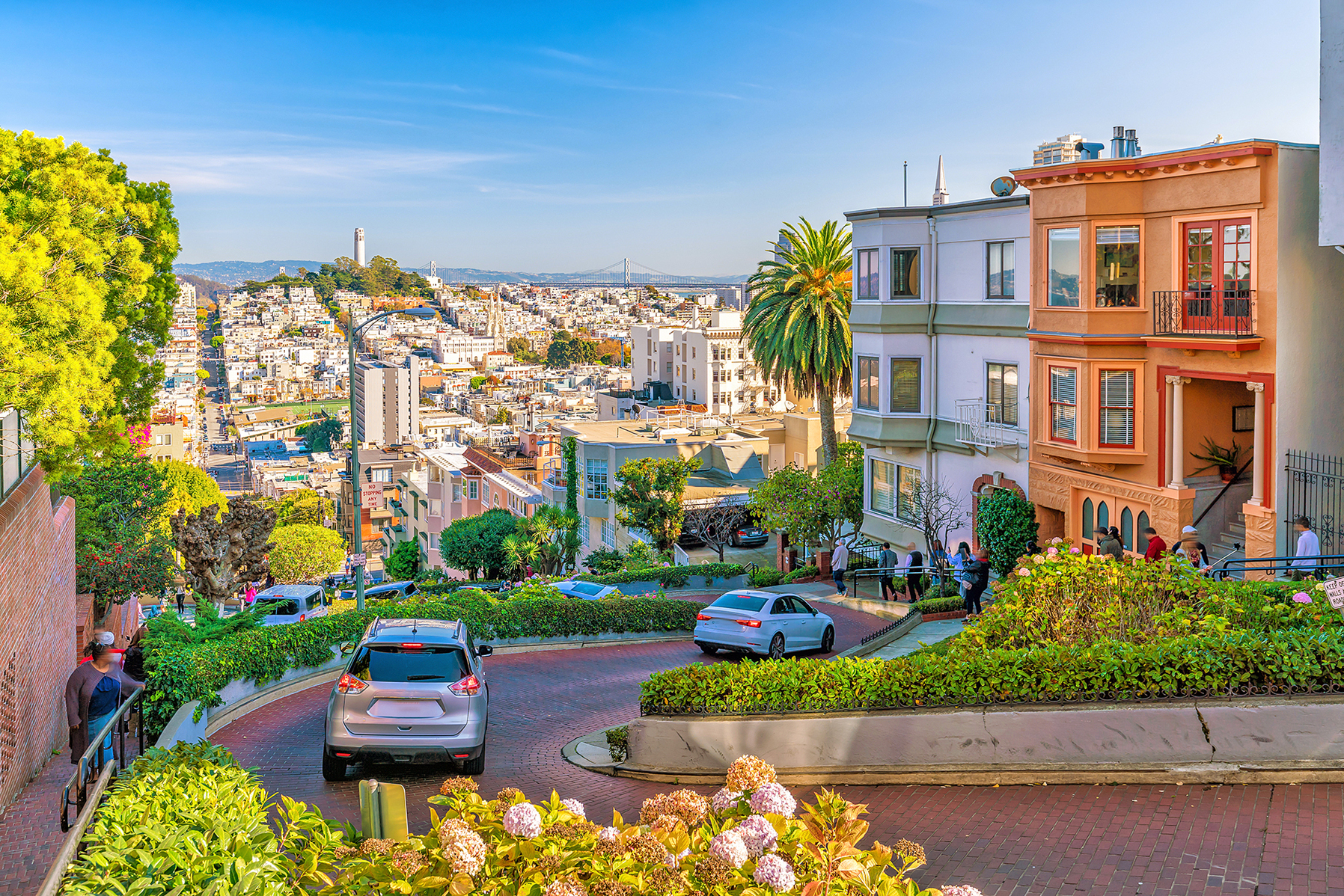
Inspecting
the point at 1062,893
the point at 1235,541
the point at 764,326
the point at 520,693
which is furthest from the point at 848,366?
the point at 1062,893

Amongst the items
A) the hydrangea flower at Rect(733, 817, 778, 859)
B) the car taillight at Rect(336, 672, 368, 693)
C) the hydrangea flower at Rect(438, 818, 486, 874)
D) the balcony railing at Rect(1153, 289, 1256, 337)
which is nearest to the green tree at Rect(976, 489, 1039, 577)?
the balcony railing at Rect(1153, 289, 1256, 337)

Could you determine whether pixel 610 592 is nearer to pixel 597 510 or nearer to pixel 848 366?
pixel 848 366

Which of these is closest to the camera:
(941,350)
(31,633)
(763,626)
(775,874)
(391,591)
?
(775,874)

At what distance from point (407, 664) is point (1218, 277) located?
60.1ft

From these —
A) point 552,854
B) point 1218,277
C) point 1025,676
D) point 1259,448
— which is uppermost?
point 1218,277

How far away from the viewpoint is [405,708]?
1122 centimetres

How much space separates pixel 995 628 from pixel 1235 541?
566 inches

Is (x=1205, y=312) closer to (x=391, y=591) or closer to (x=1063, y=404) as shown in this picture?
(x=1063, y=404)

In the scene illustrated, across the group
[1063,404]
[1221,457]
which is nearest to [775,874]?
[1221,457]

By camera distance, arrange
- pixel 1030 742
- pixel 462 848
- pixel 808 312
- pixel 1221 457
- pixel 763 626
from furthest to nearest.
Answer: pixel 808 312 → pixel 1221 457 → pixel 763 626 → pixel 1030 742 → pixel 462 848

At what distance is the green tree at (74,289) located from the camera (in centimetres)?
1150

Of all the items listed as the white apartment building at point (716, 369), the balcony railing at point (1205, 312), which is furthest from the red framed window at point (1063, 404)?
the white apartment building at point (716, 369)

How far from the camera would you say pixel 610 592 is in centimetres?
2800

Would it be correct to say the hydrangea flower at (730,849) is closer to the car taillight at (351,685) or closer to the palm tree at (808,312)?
the car taillight at (351,685)
